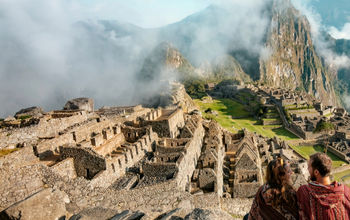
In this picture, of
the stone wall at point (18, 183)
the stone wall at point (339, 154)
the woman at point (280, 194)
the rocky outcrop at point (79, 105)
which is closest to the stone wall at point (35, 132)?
the stone wall at point (18, 183)

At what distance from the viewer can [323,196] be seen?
466cm

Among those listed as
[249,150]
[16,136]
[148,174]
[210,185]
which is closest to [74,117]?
[16,136]

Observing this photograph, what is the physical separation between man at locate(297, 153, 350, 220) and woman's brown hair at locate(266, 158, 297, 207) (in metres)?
0.27

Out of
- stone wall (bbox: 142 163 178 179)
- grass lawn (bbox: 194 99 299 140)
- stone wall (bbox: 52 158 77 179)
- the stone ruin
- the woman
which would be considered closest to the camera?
the woman

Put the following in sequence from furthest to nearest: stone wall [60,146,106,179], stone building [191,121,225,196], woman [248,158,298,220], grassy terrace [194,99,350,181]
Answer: grassy terrace [194,99,350,181]
stone building [191,121,225,196]
stone wall [60,146,106,179]
woman [248,158,298,220]

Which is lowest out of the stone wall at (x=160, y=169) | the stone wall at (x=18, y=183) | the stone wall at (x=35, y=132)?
the stone wall at (x=160, y=169)

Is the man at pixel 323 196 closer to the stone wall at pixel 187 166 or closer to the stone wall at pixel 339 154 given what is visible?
the stone wall at pixel 187 166

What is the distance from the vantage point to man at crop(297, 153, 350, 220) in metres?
4.62

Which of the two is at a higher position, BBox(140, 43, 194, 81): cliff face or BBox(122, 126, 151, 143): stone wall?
BBox(140, 43, 194, 81): cliff face

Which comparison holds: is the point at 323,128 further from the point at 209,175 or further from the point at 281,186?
the point at 281,186

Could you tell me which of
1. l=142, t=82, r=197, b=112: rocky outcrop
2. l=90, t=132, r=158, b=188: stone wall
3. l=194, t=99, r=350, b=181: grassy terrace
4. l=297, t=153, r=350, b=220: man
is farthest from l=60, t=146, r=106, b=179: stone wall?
l=142, t=82, r=197, b=112: rocky outcrop

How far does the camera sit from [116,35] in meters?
148

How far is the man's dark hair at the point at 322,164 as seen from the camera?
4.66 m

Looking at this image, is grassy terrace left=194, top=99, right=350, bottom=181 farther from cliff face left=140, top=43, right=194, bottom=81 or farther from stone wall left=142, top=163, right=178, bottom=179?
cliff face left=140, top=43, right=194, bottom=81
